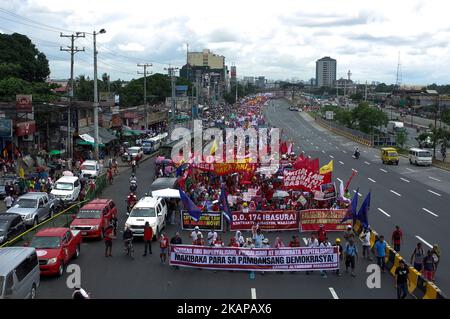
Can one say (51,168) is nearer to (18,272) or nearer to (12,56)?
(18,272)

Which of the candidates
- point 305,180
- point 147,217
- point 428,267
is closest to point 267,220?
point 305,180

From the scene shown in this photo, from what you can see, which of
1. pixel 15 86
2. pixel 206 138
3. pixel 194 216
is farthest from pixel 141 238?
pixel 206 138

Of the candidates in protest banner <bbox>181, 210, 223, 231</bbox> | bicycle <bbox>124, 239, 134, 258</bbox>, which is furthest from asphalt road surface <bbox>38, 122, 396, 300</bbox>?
protest banner <bbox>181, 210, 223, 231</bbox>

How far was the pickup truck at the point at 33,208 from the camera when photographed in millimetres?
25719

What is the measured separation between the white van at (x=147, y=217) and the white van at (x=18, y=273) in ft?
23.1

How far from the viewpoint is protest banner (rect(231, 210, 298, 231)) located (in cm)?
2481

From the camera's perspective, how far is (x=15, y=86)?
184ft

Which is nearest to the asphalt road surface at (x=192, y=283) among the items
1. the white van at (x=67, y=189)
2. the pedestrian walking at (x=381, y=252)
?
the pedestrian walking at (x=381, y=252)

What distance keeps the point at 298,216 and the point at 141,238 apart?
6.86m

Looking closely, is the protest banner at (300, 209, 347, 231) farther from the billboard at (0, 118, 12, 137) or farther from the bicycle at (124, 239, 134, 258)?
the billboard at (0, 118, 12, 137)

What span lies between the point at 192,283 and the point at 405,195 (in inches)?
895

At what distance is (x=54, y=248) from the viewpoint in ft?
60.6

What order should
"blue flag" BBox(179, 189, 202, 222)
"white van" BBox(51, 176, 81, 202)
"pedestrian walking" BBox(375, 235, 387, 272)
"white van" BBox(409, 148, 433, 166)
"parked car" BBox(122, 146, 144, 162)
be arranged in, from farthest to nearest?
"parked car" BBox(122, 146, 144, 162)
"white van" BBox(409, 148, 433, 166)
"white van" BBox(51, 176, 81, 202)
"blue flag" BBox(179, 189, 202, 222)
"pedestrian walking" BBox(375, 235, 387, 272)

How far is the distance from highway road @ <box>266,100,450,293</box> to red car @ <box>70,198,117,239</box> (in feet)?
39.4
